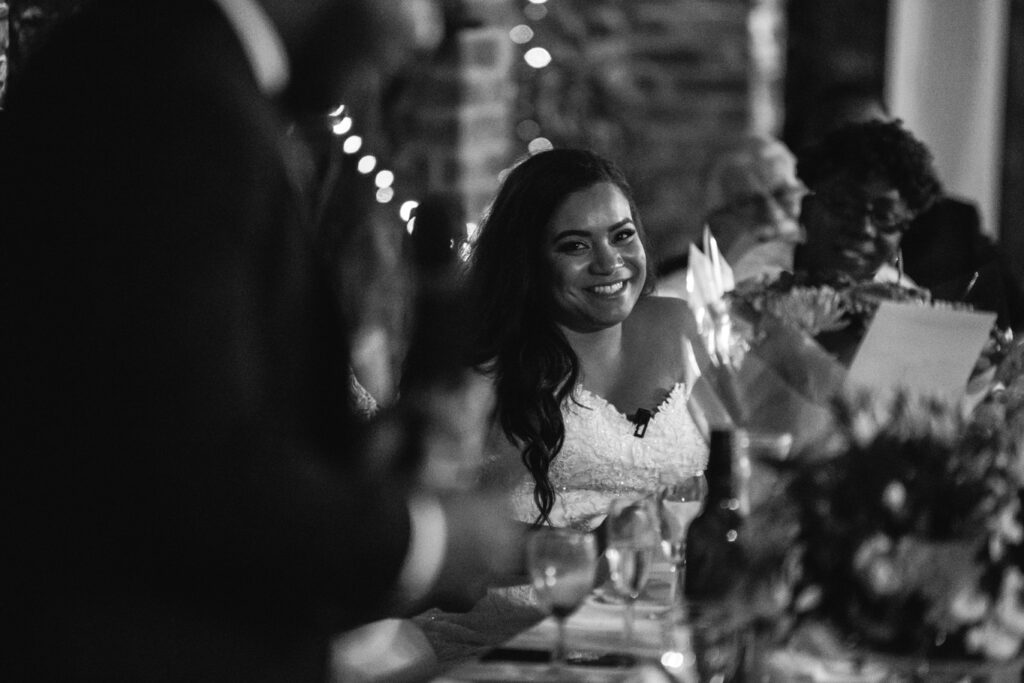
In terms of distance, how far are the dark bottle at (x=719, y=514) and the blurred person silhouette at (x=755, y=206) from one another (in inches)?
95.9

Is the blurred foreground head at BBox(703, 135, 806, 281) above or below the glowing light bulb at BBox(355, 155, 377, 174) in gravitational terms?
below

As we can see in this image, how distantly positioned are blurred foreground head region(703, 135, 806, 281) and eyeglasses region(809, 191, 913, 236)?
0.74 m

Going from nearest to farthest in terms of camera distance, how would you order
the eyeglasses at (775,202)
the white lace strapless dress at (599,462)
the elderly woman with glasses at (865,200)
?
the white lace strapless dress at (599,462) → the elderly woman with glasses at (865,200) → the eyeglasses at (775,202)

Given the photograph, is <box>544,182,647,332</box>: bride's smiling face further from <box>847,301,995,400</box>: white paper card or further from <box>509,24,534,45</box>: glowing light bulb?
<box>509,24,534,45</box>: glowing light bulb

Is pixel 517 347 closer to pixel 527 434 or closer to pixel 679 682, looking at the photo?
pixel 527 434

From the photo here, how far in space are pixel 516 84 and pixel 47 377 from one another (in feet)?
13.8

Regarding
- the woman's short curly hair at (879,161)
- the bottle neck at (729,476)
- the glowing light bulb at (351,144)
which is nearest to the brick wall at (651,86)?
the glowing light bulb at (351,144)

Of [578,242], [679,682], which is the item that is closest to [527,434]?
[578,242]

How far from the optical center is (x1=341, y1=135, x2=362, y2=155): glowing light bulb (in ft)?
16.1

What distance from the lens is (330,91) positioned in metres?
1.36

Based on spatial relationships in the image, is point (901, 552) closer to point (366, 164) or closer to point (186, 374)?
point (186, 374)

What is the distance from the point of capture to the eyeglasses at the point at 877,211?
11.8 ft

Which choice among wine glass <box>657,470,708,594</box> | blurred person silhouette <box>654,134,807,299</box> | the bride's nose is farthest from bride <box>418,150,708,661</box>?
blurred person silhouette <box>654,134,807,299</box>

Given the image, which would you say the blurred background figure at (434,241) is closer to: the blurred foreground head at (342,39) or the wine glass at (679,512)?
the blurred foreground head at (342,39)
